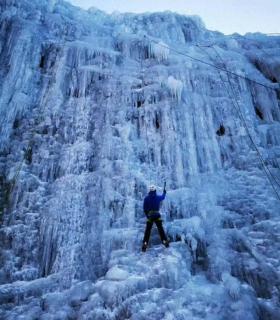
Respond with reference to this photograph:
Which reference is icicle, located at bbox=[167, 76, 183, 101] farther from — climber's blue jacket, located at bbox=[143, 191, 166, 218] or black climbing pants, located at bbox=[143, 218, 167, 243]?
black climbing pants, located at bbox=[143, 218, 167, 243]

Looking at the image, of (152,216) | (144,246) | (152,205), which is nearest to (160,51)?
(152,205)

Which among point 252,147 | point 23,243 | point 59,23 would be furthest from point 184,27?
point 23,243

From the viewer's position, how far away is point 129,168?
7.78m

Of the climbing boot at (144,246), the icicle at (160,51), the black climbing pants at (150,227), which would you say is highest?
the icicle at (160,51)

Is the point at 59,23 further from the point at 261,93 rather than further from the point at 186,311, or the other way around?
the point at 186,311

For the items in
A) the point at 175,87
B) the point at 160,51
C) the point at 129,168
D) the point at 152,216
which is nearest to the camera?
A: the point at 152,216

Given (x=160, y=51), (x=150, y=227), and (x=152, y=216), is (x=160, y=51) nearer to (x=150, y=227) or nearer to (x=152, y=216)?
(x=152, y=216)

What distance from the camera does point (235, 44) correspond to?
1123 centimetres

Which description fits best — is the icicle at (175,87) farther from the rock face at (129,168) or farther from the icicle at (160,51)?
the icicle at (160,51)

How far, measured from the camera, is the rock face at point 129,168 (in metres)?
6.04

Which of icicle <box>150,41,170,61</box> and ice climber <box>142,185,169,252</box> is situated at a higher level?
icicle <box>150,41,170,61</box>

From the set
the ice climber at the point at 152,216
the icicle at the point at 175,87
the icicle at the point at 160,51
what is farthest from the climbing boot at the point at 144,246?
the icicle at the point at 160,51

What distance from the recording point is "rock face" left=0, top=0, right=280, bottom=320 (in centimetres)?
604

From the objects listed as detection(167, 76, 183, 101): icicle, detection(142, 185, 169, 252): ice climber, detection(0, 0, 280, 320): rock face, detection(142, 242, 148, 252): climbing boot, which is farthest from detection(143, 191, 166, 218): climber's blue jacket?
detection(167, 76, 183, 101): icicle
